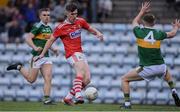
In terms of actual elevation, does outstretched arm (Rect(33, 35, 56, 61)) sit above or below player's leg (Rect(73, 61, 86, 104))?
above

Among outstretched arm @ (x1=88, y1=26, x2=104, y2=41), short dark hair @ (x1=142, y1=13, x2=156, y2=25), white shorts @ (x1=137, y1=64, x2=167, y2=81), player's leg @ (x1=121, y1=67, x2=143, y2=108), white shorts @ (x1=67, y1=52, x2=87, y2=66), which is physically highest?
short dark hair @ (x1=142, y1=13, x2=156, y2=25)

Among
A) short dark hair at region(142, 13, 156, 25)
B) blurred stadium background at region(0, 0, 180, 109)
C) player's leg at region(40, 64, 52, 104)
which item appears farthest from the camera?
blurred stadium background at region(0, 0, 180, 109)

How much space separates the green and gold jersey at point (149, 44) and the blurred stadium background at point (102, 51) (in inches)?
177

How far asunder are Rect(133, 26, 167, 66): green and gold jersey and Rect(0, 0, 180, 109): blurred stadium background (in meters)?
4.50

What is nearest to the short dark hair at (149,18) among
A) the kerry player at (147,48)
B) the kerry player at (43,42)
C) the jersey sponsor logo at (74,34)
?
the kerry player at (147,48)

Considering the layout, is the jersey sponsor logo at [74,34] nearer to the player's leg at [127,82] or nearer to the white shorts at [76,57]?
the white shorts at [76,57]

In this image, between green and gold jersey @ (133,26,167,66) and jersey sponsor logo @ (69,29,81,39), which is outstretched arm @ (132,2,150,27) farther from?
jersey sponsor logo @ (69,29,81,39)

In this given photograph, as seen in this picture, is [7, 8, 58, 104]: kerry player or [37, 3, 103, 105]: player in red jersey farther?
[7, 8, 58, 104]: kerry player

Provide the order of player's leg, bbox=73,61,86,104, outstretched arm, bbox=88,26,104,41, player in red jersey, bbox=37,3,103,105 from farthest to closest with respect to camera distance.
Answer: outstretched arm, bbox=88,26,104,41 < player in red jersey, bbox=37,3,103,105 < player's leg, bbox=73,61,86,104

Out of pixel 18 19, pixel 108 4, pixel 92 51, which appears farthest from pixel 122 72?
pixel 18 19

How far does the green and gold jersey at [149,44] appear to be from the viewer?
51.6 feet

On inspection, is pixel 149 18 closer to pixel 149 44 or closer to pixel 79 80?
pixel 149 44

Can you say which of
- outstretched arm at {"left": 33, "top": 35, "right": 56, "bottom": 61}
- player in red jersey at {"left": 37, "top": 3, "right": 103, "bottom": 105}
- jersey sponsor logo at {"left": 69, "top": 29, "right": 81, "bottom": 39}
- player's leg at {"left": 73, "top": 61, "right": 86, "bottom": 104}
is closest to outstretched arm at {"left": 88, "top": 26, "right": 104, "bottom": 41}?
player in red jersey at {"left": 37, "top": 3, "right": 103, "bottom": 105}

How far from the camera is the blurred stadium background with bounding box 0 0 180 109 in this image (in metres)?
20.6
